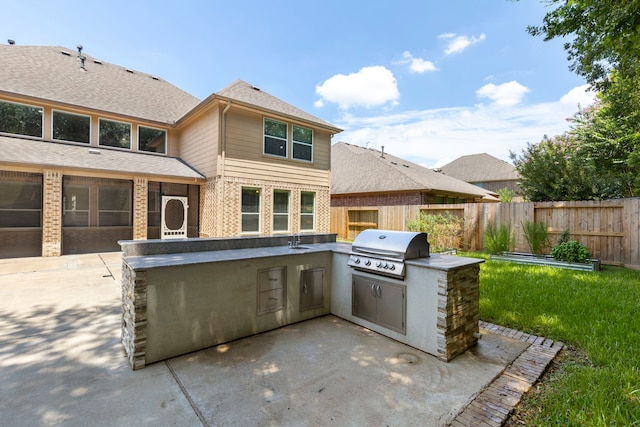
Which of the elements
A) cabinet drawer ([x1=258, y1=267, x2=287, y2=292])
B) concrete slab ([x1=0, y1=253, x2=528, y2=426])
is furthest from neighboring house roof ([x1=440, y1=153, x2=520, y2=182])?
concrete slab ([x1=0, y1=253, x2=528, y2=426])

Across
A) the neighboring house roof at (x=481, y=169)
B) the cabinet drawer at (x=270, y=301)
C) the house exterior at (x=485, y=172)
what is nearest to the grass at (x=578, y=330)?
the cabinet drawer at (x=270, y=301)

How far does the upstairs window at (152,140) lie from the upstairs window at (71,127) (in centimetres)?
166

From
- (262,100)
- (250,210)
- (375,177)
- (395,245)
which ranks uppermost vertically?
(262,100)

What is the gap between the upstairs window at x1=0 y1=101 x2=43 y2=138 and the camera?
9.31 metres

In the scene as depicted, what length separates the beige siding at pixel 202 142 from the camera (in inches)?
399

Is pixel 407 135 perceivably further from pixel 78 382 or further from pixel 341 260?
pixel 78 382

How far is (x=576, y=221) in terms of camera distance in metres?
8.60

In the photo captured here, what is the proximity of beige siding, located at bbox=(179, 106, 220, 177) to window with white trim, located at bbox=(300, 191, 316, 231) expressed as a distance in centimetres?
388

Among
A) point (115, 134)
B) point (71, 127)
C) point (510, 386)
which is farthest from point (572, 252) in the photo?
point (71, 127)

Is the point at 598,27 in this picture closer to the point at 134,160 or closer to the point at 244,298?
the point at 244,298

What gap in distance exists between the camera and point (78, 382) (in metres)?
2.67

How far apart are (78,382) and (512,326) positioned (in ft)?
17.4

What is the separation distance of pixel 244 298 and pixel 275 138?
8.73 meters

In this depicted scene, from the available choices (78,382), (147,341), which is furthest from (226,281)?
(78,382)
